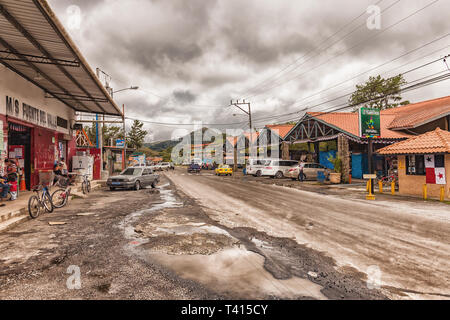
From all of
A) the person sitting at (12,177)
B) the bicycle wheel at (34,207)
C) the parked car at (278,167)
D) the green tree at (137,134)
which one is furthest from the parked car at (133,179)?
the green tree at (137,134)

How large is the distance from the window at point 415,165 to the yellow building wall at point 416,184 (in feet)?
0.60

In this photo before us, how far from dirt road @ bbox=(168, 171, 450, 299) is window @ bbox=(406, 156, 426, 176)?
129 inches

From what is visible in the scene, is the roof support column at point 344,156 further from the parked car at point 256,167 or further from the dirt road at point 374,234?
the dirt road at point 374,234

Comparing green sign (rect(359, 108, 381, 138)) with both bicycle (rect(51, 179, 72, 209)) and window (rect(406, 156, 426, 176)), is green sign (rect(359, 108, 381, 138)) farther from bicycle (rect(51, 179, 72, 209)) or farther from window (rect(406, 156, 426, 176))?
bicycle (rect(51, 179, 72, 209))

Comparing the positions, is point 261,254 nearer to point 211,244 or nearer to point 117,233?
point 211,244

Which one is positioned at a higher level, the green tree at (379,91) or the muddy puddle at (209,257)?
the green tree at (379,91)

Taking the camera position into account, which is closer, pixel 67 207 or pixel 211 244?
pixel 211 244

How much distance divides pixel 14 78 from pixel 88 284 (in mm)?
12206

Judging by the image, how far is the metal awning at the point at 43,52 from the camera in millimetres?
6984

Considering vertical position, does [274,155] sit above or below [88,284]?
above

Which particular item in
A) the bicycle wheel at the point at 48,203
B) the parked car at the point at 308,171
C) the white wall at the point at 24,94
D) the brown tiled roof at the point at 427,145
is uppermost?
the white wall at the point at 24,94

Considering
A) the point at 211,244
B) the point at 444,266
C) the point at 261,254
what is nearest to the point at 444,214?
the point at 444,266

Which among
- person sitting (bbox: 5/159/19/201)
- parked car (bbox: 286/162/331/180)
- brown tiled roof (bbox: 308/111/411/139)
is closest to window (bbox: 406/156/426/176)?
brown tiled roof (bbox: 308/111/411/139)

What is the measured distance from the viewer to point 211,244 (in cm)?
521
